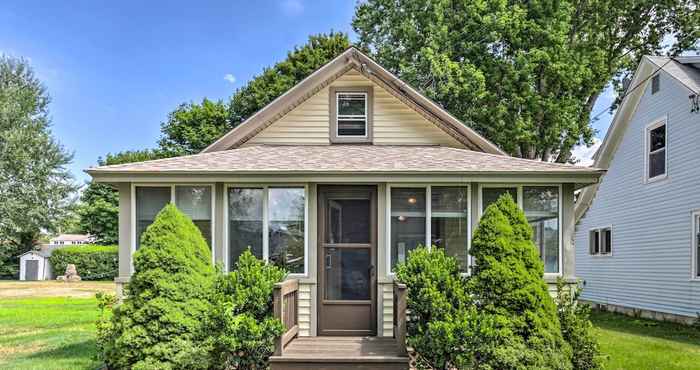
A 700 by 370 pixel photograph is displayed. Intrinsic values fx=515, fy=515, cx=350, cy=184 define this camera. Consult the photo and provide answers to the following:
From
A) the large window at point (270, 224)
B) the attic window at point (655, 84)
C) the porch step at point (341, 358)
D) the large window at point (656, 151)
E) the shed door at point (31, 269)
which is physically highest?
the attic window at point (655, 84)

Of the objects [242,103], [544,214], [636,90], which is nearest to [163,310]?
[544,214]

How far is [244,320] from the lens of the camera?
5867 millimetres

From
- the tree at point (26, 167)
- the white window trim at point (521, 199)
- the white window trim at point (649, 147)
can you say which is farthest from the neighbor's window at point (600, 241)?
the tree at point (26, 167)

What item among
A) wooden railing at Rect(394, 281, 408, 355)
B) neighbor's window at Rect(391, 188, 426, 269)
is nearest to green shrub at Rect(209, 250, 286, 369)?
wooden railing at Rect(394, 281, 408, 355)

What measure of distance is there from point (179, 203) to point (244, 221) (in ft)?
3.29

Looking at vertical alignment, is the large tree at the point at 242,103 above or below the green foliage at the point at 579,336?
above

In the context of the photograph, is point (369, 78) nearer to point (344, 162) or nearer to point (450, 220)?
point (344, 162)

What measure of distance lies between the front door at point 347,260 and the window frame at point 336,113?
2.07 meters

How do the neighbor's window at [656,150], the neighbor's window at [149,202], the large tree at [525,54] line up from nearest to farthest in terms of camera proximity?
the neighbor's window at [149,202]
the neighbor's window at [656,150]
the large tree at [525,54]

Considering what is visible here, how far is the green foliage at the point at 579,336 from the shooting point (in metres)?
6.08

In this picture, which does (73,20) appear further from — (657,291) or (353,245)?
(657,291)

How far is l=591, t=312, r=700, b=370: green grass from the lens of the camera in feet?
23.8

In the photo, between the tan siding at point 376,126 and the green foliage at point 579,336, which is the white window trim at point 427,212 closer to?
the green foliage at point 579,336

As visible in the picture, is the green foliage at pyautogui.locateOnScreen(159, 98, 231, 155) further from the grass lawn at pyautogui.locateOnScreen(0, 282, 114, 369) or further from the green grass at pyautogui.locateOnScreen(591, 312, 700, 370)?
the green grass at pyautogui.locateOnScreen(591, 312, 700, 370)
